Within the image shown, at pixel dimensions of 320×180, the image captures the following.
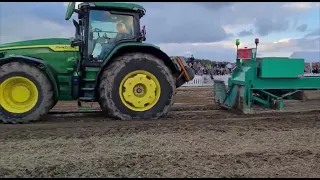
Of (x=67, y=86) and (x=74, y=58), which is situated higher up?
(x=74, y=58)

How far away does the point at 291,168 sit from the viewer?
163 inches

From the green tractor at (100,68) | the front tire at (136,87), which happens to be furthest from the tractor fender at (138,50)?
the front tire at (136,87)

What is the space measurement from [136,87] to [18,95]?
7.09ft

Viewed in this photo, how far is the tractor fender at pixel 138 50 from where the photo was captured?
7.18 meters

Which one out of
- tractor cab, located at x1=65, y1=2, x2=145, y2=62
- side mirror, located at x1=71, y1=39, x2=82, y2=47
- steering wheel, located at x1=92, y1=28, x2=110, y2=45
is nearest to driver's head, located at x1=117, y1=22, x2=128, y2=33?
tractor cab, located at x1=65, y1=2, x2=145, y2=62

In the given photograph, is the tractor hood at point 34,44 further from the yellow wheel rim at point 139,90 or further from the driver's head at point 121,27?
the yellow wheel rim at point 139,90

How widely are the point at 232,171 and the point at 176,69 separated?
4.03 meters

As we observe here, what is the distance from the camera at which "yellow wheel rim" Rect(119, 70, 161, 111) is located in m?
7.27

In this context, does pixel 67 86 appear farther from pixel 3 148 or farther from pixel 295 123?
pixel 295 123

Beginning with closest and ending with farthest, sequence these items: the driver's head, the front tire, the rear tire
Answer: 1. the rear tire
2. the front tire
3. the driver's head

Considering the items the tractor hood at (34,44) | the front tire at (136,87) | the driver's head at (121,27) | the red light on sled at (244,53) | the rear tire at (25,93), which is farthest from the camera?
the red light on sled at (244,53)

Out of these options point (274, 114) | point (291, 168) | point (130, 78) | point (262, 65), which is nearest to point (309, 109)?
point (274, 114)

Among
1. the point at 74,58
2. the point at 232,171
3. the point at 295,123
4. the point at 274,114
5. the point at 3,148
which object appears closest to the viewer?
the point at 232,171

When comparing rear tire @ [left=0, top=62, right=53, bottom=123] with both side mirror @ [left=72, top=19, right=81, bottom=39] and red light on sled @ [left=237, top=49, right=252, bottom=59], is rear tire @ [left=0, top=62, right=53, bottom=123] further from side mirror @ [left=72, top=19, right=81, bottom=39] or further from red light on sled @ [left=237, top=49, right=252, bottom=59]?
red light on sled @ [left=237, top=49, right=252, bottom=59]
